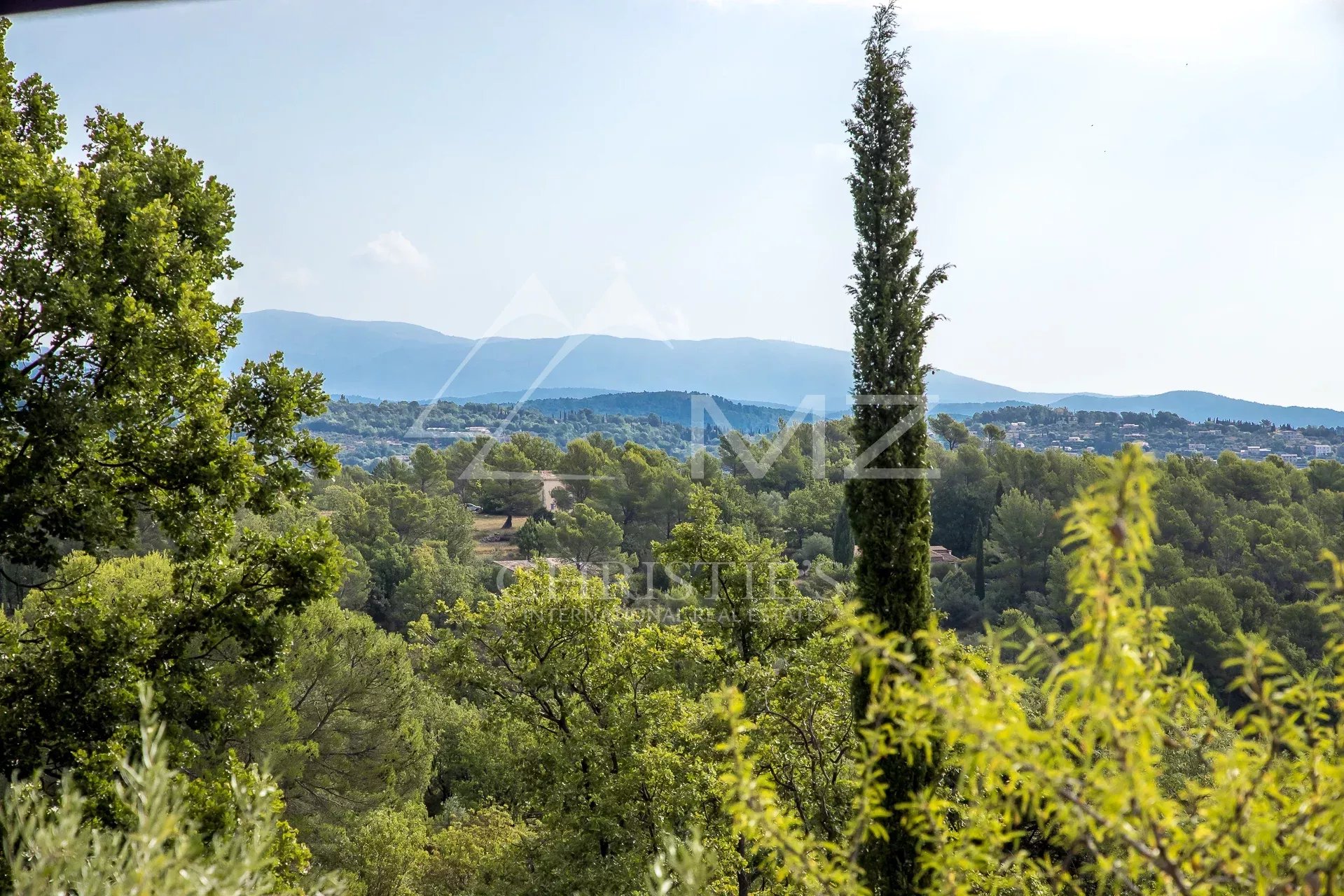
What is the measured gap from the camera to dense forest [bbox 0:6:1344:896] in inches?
59.6

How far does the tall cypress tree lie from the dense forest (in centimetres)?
3

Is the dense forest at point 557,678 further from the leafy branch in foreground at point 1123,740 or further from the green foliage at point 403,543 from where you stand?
the green foliage at point 403,543

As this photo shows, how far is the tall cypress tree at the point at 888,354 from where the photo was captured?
6559 mm

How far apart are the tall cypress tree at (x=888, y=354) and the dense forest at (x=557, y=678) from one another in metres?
0.03

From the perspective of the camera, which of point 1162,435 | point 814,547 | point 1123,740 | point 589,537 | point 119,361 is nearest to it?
point 1123,740

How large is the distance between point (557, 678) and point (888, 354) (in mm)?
4881

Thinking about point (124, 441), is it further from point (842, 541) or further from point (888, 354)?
point (842, 541)

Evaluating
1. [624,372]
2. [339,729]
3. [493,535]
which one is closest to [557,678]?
[339,729]

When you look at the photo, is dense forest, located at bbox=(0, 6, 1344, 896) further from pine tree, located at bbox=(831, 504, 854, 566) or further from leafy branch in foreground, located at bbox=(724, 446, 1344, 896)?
pine tree, located at bbox=(831, 504, 854, 566)

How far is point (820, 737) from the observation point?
7.85m

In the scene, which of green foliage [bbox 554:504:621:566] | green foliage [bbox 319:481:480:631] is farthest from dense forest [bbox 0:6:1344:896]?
green foliage [bbox 554:504:621:566]

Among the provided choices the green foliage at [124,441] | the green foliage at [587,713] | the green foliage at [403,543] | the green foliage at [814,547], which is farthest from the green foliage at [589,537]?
the green foliage at [124,441]

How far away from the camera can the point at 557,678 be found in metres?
8.90

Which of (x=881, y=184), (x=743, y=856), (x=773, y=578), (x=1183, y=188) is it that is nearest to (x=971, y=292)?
(x=1183, y=188)
